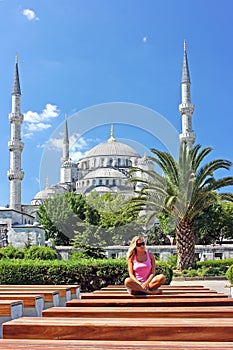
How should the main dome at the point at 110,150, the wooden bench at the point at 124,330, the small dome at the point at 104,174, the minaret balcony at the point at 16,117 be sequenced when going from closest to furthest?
the wooden bench at the point at 124,330 → the minaret balcony at the point at 16,117 → the small dome at the point at 104,174 → the main dome at the point at 110,150

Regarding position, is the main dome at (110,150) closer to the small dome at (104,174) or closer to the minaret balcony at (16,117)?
the small dome at (104,174)

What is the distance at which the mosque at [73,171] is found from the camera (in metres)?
22.8

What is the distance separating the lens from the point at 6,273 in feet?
35.6

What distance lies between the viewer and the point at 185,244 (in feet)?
58.3

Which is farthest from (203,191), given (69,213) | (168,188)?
(69,213)

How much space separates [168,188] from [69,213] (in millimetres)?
23415

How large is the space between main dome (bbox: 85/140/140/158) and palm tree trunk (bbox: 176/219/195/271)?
1944 inches

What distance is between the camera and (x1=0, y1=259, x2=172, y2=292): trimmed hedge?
35.5ft

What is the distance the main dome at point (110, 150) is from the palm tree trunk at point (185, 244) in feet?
162

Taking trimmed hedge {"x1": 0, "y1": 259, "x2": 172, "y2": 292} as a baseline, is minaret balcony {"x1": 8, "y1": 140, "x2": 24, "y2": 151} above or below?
above

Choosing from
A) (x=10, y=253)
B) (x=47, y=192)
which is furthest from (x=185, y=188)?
(x=47, y=192)

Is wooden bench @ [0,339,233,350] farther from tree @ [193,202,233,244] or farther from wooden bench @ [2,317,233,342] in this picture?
tree @ [193,202,233,244]

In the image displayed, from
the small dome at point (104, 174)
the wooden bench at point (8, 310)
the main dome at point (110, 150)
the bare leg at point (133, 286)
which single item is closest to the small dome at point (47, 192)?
the small dome at point (104, 174)

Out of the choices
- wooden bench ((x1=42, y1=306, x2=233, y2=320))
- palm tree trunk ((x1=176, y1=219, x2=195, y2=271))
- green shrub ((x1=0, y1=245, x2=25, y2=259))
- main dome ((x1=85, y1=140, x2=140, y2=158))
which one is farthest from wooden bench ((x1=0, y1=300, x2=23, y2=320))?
main dome ((x1=85, y1=140, x2=140, y2=158))
